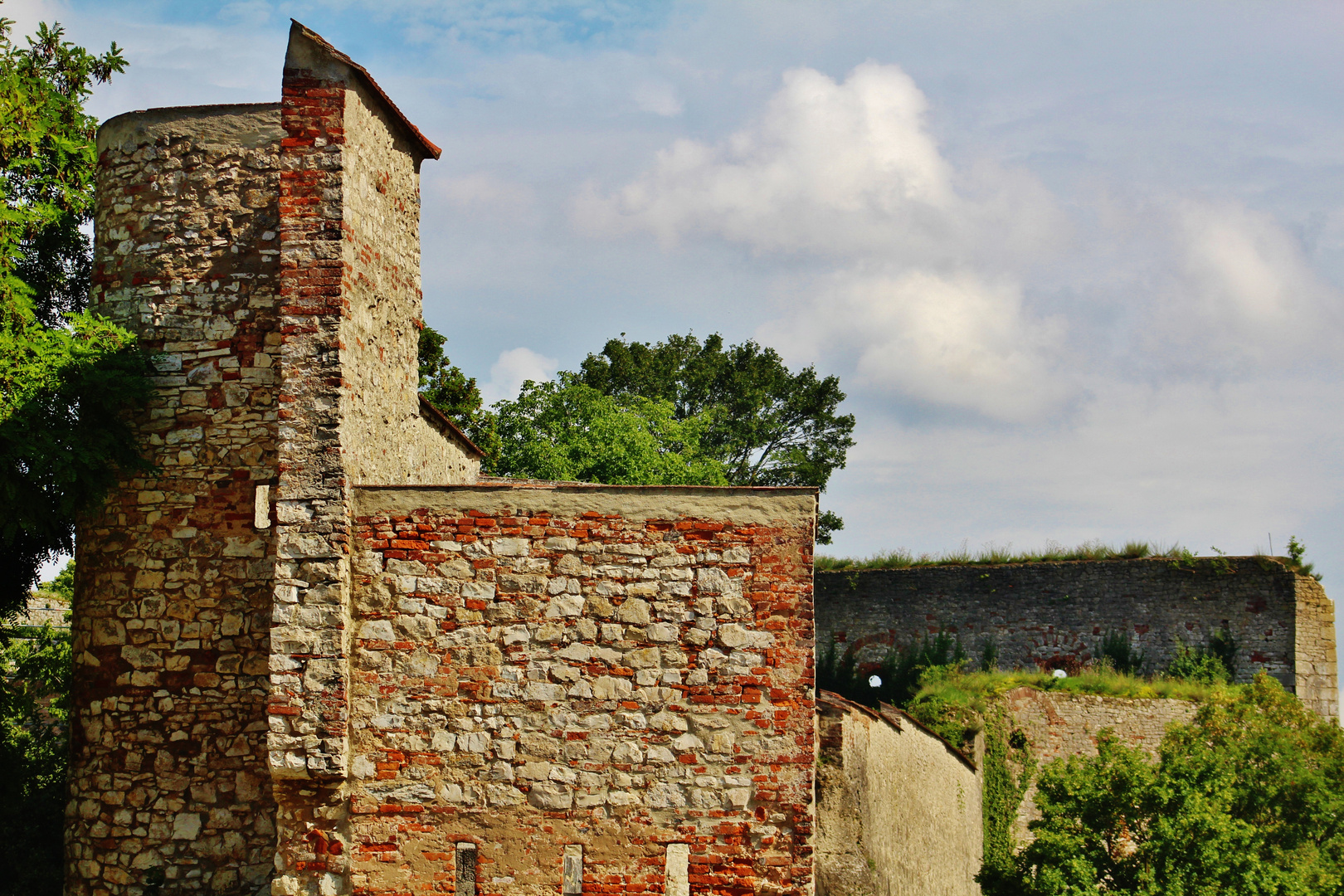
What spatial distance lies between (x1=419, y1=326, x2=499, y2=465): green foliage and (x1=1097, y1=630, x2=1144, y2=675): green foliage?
1221 centimetres

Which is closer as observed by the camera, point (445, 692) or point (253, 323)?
point (445, 692)

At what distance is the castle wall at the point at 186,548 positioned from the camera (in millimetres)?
8773

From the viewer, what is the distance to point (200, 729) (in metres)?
8.83

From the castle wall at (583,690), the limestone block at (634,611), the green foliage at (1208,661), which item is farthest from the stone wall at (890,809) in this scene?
the green foliage at (1208,661)

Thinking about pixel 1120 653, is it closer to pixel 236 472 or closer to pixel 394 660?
pixel 394 660

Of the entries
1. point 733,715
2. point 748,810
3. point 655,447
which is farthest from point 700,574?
point 655,447

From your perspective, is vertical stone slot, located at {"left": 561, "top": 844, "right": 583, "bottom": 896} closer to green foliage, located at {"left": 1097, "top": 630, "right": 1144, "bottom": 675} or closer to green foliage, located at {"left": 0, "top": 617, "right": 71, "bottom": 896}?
green foliage, located at {"left": 0, "top": 617, "right": 71, "bottom": 896}

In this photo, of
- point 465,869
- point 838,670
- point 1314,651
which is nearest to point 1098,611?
point 1314,651

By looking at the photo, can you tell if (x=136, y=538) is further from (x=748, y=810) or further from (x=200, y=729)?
(x=748, y=810)

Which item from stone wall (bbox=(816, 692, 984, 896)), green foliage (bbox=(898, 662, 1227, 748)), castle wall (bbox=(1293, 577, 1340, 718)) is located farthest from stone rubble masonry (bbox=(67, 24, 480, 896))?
castle wall (bbox=(1293, 577, 1340, 718))

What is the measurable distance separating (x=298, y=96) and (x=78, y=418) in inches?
115

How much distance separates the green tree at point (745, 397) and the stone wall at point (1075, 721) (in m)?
11.7

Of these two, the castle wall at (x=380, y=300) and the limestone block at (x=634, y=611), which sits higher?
the castle wall at (x=380, y=300)

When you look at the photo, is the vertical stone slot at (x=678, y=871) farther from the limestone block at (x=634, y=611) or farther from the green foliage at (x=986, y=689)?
the green foliage at (x=986, y=689)
